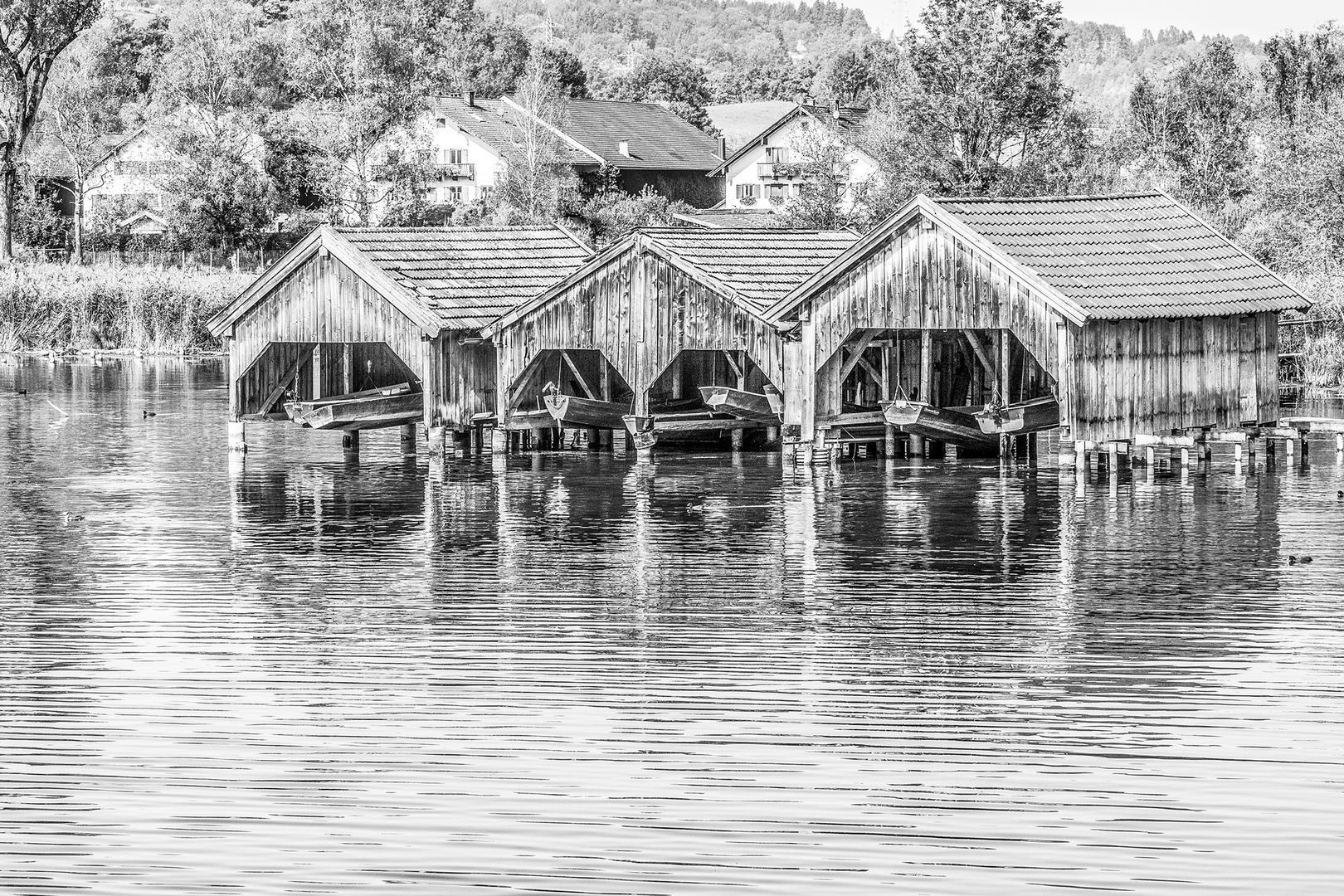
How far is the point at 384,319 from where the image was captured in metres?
41.9

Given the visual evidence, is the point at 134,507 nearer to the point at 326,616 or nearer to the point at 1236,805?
the point at 326,616

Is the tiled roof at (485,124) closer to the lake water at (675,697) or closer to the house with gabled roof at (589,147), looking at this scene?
the house with gabled roof at (589,147)

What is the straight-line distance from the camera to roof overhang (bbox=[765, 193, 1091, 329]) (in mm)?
36656

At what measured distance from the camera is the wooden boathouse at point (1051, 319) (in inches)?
1470

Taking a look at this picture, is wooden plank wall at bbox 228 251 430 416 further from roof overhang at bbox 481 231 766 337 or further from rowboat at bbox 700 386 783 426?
rowboat at bbox 700 386 783 426

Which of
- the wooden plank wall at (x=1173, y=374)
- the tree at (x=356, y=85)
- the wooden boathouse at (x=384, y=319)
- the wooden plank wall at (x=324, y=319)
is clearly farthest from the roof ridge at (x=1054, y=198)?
the tree at (x=356, y=85)

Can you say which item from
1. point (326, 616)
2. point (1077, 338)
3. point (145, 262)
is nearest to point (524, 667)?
point (326, 616)

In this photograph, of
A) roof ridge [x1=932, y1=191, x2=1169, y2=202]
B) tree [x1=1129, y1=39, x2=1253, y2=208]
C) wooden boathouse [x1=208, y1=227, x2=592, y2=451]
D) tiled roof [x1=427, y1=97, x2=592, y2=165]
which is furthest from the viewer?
tiled roof [x1=427, y1=97, x2=592, y2=165]

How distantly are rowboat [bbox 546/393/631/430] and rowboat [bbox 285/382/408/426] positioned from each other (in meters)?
3.23

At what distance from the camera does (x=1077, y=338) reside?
3678cm

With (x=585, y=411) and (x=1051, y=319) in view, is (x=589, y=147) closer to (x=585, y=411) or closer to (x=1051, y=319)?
(x=585, y=411)

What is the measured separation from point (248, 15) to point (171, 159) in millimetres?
33076

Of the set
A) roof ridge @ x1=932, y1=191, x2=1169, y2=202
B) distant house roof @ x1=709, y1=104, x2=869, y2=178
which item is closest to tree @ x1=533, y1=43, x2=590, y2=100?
distant house roof @ x1=709, y1=104, x2=869, y2=178

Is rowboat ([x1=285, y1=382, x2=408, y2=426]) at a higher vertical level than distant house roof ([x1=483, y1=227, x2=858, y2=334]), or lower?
lower
